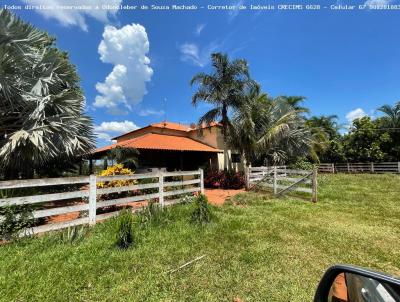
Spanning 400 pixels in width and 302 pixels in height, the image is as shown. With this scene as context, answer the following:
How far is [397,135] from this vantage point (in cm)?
2870

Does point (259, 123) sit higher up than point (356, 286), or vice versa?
point (259, 123)

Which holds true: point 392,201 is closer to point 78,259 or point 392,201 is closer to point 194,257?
point 194,257

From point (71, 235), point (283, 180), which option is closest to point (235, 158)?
point (283, 180)

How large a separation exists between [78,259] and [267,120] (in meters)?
17.5

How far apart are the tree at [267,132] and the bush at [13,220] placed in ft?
43.2

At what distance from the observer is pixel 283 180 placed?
13.5 m

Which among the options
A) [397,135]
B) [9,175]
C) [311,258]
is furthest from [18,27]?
[397,135]

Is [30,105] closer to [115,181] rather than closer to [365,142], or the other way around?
[115,181]

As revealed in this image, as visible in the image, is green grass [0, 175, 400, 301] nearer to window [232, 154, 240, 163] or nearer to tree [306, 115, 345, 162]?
window [232, 154, 240, 163]

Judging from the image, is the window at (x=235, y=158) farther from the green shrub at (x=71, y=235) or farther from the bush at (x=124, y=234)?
the bush at (x=124, y=234)

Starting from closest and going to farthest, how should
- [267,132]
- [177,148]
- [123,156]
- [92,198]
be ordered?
[92,198] → [123,156] → [177,148] → [267,132]

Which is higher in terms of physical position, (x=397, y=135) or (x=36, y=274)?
(x=397, y=135)

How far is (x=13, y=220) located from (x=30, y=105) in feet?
16.2

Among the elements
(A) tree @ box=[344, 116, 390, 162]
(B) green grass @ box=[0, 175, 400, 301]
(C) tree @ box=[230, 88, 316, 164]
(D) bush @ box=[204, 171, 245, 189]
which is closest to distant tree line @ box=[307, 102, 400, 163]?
(A) tree @ box=[344, 116, 390, 162]
